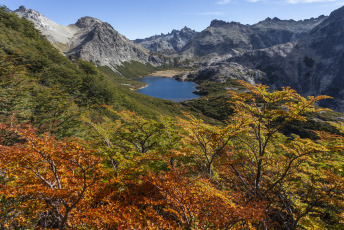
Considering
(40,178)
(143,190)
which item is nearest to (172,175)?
(143,190)

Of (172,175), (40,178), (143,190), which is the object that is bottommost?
Answer: (143,190)

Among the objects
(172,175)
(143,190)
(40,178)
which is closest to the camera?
(40,178)

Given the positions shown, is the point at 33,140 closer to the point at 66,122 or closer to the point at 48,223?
the point at 48,223

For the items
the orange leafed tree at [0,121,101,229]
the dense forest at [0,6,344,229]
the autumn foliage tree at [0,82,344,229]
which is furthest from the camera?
the dense forest at [0,6,344,229]

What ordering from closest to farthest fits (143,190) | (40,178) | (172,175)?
(40,178) → (172,175) → (143,190)

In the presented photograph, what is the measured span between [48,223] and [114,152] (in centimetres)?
549

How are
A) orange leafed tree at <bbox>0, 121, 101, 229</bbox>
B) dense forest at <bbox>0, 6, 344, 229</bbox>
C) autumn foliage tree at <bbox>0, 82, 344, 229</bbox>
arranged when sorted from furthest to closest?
dense forest at <bbox>0, 6, 344, 229</bbox> → autumn foliage tree at <bbox>0, 82, 344, 229</bbox> → orange leafed tree at <bbox>0, 121, 101, 229</bbox>

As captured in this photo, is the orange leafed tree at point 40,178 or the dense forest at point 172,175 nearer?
the orange leafed tree at point 40,178

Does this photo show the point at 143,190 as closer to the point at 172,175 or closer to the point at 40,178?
the point at 172,175

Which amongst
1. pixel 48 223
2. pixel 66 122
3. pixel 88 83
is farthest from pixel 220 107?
pixel 48 223

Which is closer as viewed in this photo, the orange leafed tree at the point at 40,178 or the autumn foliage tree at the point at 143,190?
the orange leafed tree at the point at 40,178

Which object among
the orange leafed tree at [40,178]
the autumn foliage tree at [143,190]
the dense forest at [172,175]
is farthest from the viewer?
the dense forest at [172,175]

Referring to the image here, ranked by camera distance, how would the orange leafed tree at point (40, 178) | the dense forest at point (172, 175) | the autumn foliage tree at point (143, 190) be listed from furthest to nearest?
the dense forest at point (172, 175) < the autumn foliage tree at point (143, 190) < the orange leafed tree at point (40, 178)

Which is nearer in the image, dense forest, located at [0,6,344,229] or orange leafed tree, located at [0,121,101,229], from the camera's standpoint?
orange leafed tree, located at [0,121,101,229]
